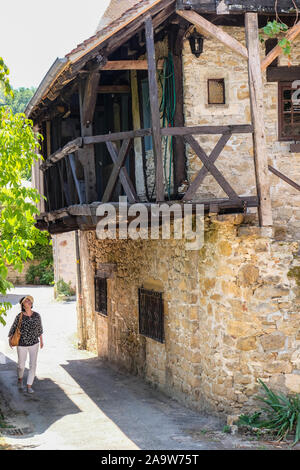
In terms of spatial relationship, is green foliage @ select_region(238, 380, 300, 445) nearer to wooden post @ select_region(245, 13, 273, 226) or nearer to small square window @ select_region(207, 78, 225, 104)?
wooden post @ select_region(245, 13, 273, 226)

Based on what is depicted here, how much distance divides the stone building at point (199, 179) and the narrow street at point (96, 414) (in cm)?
44

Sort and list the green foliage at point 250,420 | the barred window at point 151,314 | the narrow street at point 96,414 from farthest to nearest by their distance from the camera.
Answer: the barred window at point 151,314 → the green foliage at point 250,420 → the narrow street at point 96,414

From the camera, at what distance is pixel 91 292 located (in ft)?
49.5

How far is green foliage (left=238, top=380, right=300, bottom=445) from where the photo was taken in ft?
24.9

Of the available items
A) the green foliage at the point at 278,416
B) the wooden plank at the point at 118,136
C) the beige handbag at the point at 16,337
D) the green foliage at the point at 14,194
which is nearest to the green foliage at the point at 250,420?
the green foliage at the point at 278,416

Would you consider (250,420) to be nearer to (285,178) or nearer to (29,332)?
(285,178)

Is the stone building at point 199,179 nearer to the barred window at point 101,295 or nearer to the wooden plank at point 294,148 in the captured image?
the wooden plank at point 294,148

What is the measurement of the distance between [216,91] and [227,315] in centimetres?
348

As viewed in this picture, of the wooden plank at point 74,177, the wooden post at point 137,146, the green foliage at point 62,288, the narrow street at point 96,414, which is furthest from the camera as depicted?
the green foliage at point 62,288

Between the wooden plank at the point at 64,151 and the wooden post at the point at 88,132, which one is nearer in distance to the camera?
the wooden post at the point at 88,132

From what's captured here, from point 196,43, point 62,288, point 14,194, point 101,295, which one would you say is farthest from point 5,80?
point 62,288

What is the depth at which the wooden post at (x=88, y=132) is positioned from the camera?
9.19 meters

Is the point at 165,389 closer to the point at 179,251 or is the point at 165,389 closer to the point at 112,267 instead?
the point at 179,251
